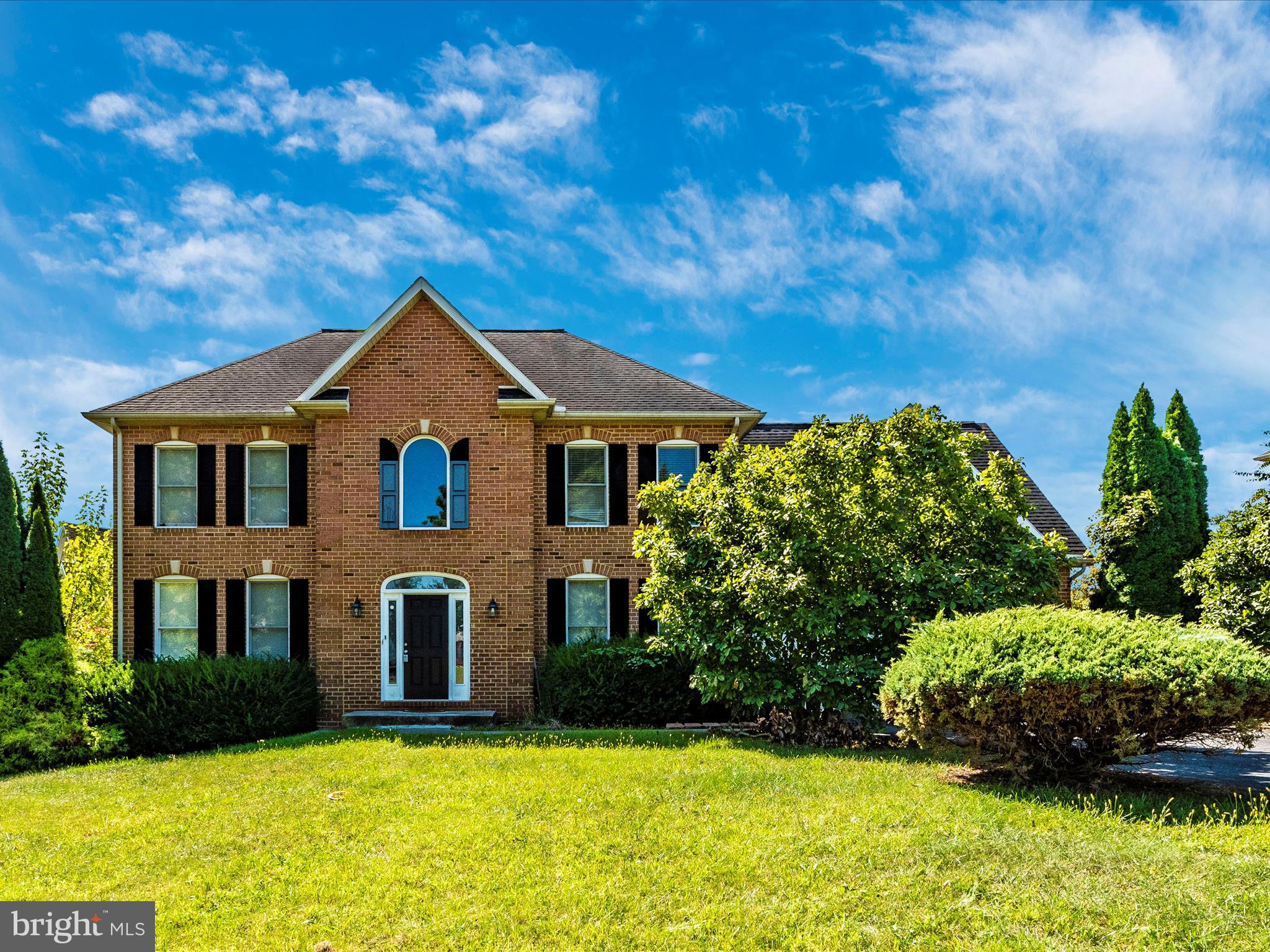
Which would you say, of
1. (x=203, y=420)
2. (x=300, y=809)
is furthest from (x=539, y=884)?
(x=203, y=420)

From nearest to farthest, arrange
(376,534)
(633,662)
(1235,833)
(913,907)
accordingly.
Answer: (913,907) < (1235,833) < (633,662) < (376,534)

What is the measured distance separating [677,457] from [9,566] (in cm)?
1211

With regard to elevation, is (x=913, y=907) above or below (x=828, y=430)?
below

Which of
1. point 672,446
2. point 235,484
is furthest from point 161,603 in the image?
point 672,446

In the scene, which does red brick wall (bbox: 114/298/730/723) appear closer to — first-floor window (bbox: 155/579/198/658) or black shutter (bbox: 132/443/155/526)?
first-floor window (bbox: 155/579/198/658)

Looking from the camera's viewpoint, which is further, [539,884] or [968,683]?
[968,683]

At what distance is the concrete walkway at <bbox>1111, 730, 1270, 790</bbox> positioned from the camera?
1088 cm

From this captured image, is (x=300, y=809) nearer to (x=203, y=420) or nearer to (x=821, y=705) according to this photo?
(x=821, y=705)

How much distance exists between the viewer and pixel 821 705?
1339 cm

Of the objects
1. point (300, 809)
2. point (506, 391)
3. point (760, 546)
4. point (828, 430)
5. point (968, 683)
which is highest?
point (506, 391)

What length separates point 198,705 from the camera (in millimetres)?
14875

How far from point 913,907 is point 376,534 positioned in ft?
41.4

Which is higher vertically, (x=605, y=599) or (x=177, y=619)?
(x=605, y=599)
